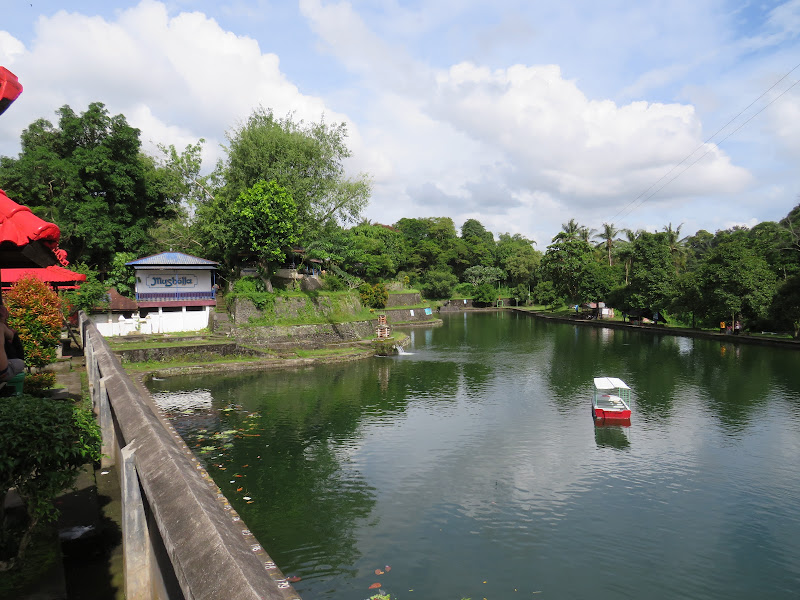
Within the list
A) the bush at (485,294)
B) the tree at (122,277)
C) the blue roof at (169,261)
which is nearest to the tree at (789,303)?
the blue roof at (169,261)

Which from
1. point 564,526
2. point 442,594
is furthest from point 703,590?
point 442,594

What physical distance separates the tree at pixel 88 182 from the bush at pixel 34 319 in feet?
79.4

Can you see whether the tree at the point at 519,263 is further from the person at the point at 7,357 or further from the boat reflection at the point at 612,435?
the person at the point at 7,357

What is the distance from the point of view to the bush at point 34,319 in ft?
38.0

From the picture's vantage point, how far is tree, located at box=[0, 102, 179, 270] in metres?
33.3

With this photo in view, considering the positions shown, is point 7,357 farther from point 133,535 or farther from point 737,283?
point 737,283

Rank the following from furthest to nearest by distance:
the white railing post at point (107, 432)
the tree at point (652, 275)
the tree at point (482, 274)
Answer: the tree at point (482, 274)
the tree at point (652, 275)
the white railing post at point (107, 432)

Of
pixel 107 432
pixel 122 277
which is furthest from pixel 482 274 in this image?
pixel 107 432

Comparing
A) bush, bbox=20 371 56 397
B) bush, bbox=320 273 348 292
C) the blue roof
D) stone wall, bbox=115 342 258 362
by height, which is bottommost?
stone wall, bbox=115 342 258 362

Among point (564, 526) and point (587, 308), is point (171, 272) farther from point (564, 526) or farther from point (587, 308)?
point (587, 308)

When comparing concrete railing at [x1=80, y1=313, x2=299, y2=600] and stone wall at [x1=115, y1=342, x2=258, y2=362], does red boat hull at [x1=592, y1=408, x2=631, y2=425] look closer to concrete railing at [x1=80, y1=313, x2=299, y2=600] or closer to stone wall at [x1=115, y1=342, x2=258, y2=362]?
concrete railing at [x1=80, y1=313, x2=299, y2=600]

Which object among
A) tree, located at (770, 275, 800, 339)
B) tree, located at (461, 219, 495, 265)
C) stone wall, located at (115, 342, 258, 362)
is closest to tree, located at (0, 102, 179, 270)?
stone wall, located at (115, 342, 258, 362)

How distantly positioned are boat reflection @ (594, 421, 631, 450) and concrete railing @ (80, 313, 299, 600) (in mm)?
15534

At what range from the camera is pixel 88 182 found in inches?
1326
